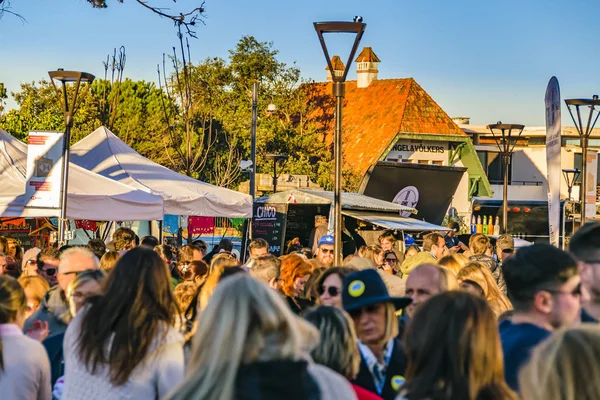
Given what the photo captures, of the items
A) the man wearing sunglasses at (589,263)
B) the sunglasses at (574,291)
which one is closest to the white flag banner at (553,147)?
the man wearing sunglasses at (589,263)

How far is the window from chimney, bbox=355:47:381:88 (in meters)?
9.48

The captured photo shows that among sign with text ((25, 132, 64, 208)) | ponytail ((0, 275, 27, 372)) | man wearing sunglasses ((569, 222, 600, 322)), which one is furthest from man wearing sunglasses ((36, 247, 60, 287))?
man wearing sunglasses ((569, 222, 600, 322))

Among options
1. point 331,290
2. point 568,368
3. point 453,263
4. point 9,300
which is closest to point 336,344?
point 568,368

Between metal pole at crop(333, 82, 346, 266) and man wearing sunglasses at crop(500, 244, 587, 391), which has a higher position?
metal pole at crop(333, 82, 346, 266)

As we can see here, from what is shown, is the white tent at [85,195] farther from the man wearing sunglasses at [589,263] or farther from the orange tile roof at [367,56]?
the orange tile roof at [367,56]

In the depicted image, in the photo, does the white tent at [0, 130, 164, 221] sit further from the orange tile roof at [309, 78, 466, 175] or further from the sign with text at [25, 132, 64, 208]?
the orange tile roof at [309, 78, 466, 175]

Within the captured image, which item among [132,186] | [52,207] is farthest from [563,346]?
[132,186]

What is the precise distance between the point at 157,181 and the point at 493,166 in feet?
141

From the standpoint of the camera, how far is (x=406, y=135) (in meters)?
45.3

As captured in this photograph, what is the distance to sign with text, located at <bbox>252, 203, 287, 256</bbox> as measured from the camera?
22.1 m

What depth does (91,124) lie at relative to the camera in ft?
140

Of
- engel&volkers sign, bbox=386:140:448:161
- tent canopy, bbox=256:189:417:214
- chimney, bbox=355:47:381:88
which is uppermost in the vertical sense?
chimney, bbox=355:47:381:88

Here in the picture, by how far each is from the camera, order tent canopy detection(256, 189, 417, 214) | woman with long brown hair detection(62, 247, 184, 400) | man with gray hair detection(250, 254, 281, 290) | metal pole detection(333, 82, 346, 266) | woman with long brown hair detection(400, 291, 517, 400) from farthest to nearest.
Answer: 1. tent canopy detection(256, 189, 417, 214)
2. metal pole detection(333, 82, 346, 266)
3. man with gray hair detection(250, 254, 281, 290)
4. woman with long brown hair detection(62, 247, 184, 400)
5. woman with long brown hair detection(400, 291, 517, 400)

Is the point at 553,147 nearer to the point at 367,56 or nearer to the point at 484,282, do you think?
the point at 484,282
